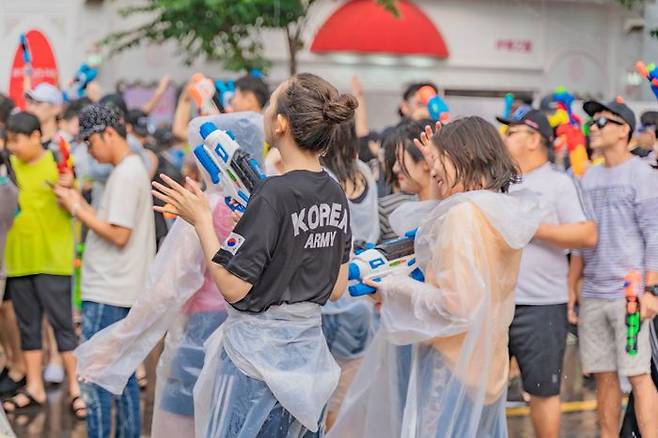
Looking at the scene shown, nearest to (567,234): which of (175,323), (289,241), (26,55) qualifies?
(175,323)

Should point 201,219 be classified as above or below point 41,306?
above

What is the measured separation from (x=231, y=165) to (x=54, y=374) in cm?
442

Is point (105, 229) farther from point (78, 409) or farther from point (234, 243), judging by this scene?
point (234, 243)

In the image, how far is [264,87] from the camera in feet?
19.7

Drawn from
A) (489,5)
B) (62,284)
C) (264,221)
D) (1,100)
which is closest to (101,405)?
(62,284)

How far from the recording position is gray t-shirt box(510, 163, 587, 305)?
521 cm

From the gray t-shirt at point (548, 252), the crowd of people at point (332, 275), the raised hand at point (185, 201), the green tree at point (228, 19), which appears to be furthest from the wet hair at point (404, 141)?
the green tree at point (228, 19)

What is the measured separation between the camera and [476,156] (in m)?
3.93

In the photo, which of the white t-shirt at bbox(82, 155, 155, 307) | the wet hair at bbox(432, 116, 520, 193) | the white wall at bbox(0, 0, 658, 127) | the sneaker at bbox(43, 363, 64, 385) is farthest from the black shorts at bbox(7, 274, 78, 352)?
the white wall at bbox(0, 0, 658, 127)

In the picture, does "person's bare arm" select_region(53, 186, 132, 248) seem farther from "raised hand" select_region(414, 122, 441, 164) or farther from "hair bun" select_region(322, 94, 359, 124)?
"hair bun" select_region(322, 94, 359, 124)

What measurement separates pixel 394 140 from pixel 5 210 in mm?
2230

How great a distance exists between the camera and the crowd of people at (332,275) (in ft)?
11.3

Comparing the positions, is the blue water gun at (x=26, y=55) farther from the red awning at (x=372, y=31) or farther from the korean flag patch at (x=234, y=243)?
the red awning at (x=372, y=31)

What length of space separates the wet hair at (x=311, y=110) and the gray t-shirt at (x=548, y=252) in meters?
1.99
